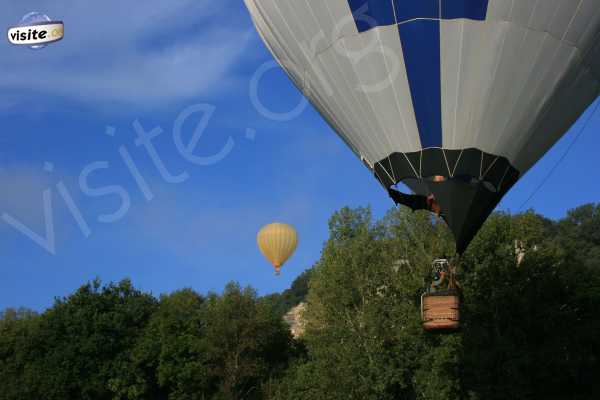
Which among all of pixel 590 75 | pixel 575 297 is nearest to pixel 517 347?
pixel 575 297

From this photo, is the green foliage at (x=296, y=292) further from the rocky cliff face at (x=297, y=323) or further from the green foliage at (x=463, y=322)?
the green foliage at (x=463, y=322)

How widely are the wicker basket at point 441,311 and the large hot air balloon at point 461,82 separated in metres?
1.05

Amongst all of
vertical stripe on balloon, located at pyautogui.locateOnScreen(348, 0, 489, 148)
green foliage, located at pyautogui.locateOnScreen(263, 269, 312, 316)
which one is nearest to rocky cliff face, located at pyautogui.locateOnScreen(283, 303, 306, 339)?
vertical stripe on balloon, located at pyautogui.locateOnScreen(348, 0, 489, 148)

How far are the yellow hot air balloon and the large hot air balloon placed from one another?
27.1 metres

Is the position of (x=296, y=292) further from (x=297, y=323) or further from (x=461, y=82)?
(x=461, y=82)

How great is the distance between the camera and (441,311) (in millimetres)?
10547

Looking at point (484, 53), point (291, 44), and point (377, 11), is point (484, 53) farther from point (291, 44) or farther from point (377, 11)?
point (291, 44)

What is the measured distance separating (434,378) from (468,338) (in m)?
1.83

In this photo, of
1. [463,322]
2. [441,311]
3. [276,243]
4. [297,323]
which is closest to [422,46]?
[441,311]

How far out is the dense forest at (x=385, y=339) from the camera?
996 inches

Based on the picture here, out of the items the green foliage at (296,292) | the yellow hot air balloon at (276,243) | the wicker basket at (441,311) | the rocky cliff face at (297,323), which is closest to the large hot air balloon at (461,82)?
the wicker basket at (441,311)

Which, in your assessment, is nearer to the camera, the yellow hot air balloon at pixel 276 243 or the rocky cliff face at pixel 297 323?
the rocky cliff face at pixel 297 323

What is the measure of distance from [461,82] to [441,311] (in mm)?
3409

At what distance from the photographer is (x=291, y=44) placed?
508 inches
